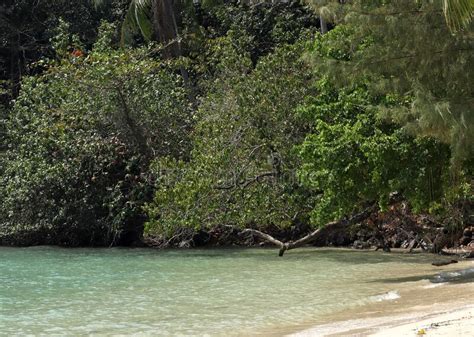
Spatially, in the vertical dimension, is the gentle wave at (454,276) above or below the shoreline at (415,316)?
above

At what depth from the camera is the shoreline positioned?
8484mm

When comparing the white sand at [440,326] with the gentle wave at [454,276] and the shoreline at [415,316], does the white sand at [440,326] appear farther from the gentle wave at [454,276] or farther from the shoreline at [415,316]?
the gentle wave at [454,276]

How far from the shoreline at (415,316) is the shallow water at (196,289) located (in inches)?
14.5

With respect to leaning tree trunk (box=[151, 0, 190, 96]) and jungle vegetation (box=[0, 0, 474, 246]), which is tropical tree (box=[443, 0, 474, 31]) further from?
leaning tree trunk (box=[151, 0, 190, 96])

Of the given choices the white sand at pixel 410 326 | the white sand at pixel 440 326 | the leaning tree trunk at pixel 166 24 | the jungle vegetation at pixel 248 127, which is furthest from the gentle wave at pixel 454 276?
Answer: the leaning tree trunk at pixel 166 24

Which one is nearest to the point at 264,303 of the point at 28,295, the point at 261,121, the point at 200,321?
the point at 200,321

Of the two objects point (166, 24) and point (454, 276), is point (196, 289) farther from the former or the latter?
point (166, 24)

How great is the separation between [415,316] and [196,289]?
5.88 meters

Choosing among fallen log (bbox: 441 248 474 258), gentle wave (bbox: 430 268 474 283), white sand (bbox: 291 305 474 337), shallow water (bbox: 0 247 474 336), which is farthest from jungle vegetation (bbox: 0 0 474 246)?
white sand (bbox: 291 305 474 337)

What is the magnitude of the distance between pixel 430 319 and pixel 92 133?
17.0m

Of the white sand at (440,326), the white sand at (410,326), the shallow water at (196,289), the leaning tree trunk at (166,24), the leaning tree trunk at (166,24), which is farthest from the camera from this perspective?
the leaning tree trunk at (166,24)

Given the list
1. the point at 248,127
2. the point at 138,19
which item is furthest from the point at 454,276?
the point at 138,19

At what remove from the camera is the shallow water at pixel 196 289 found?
1194 centimetres

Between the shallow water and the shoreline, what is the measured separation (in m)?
→ 0.37
